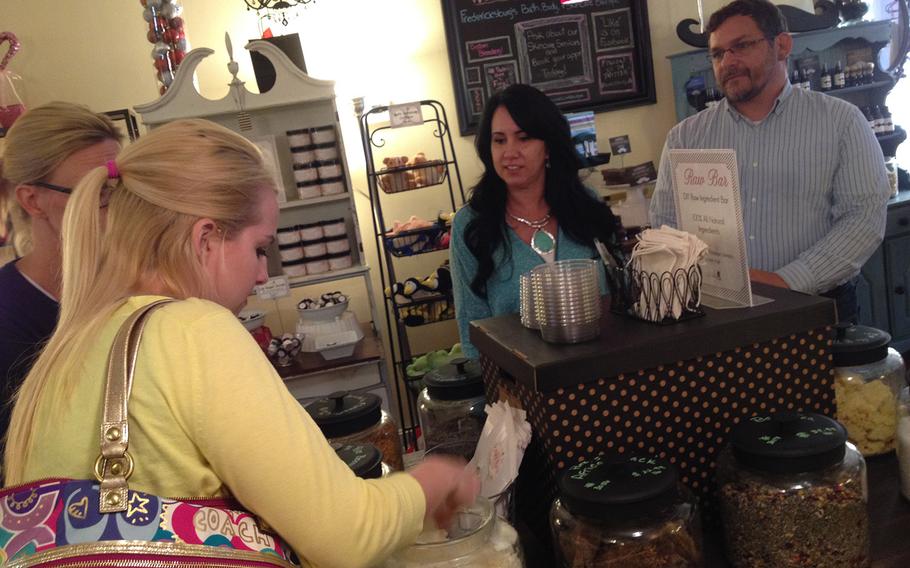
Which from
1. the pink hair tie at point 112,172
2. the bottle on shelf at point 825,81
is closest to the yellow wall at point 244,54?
the bottle on shelf at point 825,81

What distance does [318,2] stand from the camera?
379cm

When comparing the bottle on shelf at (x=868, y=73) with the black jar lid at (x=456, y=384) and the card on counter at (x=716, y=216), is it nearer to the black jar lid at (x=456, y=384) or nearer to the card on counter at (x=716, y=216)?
the card on counter at (x=716, y=216)

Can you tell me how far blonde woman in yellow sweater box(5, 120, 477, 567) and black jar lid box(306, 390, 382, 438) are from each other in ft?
1.45

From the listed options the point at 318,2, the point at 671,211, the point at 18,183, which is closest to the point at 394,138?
the point at 318,2

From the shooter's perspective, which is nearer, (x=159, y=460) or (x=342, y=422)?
(x=159, y=460)

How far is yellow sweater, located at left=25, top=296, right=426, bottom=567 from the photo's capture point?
0.74 m

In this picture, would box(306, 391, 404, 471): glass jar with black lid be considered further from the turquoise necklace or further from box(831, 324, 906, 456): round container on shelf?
the turquoise necklace

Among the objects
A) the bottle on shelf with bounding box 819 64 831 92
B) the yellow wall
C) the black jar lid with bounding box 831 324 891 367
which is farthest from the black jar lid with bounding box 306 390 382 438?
the bottle on shelf with bounding box 819 64 831 92

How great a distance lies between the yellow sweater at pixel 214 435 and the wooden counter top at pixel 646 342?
39 cm

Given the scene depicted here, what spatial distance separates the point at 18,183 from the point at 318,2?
2.62 metres

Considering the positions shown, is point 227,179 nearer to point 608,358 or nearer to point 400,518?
point 400,518

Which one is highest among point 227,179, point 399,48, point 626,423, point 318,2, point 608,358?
point 318,2

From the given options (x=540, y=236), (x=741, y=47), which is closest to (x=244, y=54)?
(x=540, y=236)

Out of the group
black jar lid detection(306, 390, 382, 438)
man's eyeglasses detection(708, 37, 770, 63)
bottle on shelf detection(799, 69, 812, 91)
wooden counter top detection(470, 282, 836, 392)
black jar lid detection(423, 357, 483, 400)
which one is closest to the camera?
wooden counter top detection(470, 282, 836, 392)
